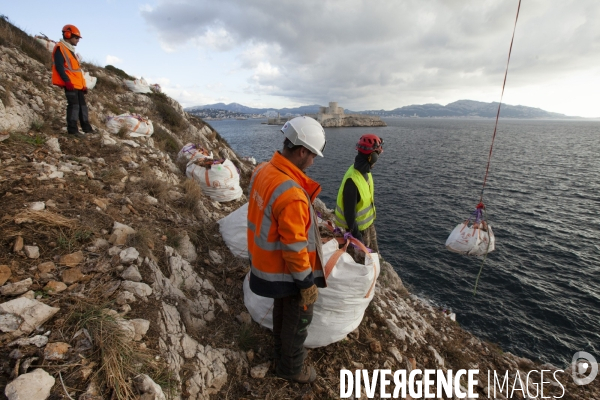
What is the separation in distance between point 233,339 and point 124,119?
6738 millimetres

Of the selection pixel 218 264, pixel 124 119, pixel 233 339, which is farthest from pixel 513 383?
pixel 124 119

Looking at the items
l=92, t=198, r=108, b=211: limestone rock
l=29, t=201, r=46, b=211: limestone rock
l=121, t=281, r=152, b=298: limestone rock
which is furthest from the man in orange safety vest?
l=29, t=201, r=46, b=211: limestone rock

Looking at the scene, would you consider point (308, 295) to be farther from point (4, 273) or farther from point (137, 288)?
point (4, 273)

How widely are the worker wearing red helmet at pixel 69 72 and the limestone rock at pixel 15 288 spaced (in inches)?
171

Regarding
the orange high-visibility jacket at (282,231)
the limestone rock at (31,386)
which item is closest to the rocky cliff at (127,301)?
the limestone rock at (31,386)

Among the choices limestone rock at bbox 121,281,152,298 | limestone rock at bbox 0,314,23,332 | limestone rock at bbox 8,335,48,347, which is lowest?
limestone rock at bbox 121,281,152,298

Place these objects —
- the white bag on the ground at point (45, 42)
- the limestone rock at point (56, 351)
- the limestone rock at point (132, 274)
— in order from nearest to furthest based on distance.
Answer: the limestone rock at point (56, 351), the limestone rock at point (132, 274), the white bag on the ground at point (45, 42)

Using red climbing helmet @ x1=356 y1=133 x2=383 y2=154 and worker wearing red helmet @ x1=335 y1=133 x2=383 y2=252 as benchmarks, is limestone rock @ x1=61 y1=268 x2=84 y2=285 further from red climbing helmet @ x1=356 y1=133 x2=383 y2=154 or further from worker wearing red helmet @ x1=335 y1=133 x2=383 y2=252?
red climbing helmet @ x1=356 y1=133 x2=383 y2=154

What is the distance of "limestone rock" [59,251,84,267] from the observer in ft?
8.61

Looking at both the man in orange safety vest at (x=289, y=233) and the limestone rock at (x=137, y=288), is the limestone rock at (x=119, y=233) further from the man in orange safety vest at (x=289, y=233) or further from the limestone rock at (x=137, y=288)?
the man in orange safety vest at (x=289, y=233)

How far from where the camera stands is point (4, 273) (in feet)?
7.46

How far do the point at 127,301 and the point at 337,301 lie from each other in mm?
2063

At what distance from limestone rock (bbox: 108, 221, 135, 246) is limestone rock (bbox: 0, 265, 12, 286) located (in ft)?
2.72

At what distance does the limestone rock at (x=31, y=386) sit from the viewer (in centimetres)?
159
